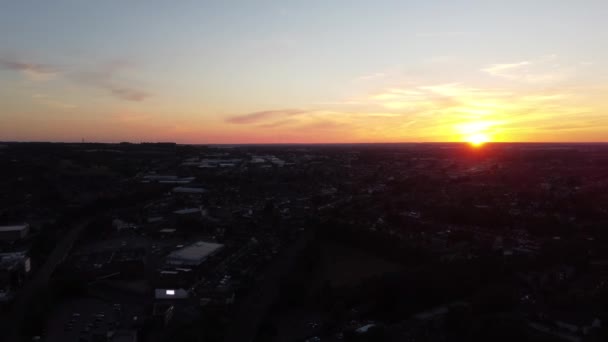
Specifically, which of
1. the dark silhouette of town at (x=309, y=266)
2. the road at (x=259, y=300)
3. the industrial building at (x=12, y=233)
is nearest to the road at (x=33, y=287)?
the dark silhouette of town at (x=309, y=266)

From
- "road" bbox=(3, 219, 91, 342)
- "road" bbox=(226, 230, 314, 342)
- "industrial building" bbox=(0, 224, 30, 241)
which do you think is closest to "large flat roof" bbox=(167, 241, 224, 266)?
"road" bbox=(226, 230, 314, 342)

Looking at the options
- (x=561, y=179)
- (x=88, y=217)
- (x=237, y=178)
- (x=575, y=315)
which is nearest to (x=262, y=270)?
(x=575, y=315)

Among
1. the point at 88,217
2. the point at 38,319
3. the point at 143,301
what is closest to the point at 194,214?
the point at 88,217

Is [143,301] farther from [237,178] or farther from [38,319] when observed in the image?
[237,178]

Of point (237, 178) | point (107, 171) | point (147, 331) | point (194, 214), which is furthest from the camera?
point (107, 171)

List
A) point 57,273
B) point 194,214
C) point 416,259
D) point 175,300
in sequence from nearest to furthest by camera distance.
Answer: point 175,300 < point 57,273 < point 416,259 < point 194,214

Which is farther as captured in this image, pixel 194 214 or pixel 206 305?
pixel 194 214
